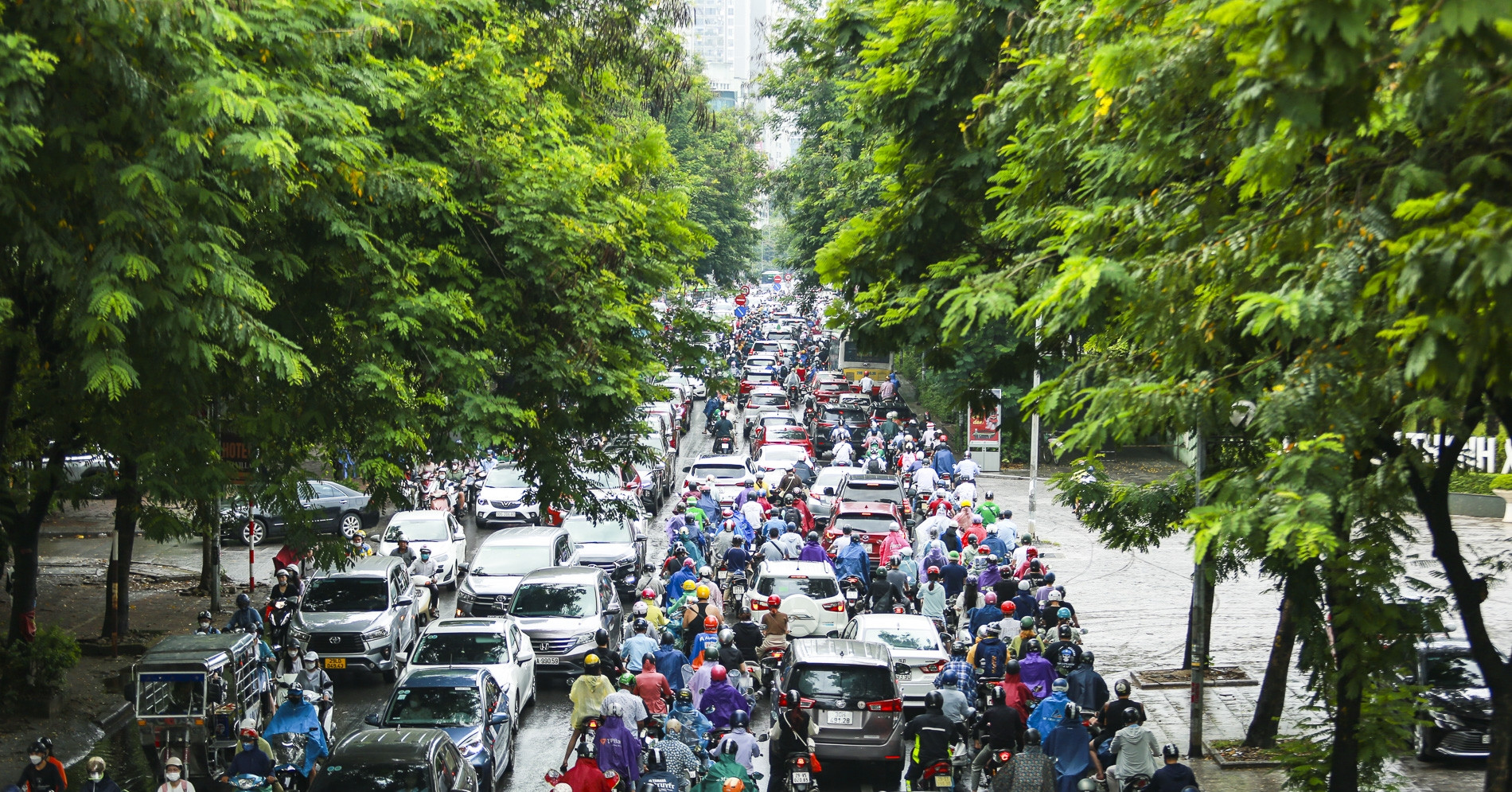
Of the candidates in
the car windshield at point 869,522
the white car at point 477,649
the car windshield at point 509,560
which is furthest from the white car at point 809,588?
the car windshield at point 869,522

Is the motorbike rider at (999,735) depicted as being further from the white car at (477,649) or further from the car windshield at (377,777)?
the white car at (477,649)

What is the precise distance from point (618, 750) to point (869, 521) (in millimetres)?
12797

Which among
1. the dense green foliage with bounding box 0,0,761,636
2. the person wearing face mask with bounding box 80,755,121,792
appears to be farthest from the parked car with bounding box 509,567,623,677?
the person wearing face mask with bounding box 80,755,121,792

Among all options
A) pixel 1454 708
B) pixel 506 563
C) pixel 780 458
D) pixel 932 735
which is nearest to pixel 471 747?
pixel 932 735

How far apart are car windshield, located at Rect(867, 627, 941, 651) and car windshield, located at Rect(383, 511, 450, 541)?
11.8m

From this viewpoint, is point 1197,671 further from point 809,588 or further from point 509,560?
point 509,560

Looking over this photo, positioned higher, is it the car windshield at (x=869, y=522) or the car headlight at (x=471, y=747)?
the car windshield at (x=869, y=522)


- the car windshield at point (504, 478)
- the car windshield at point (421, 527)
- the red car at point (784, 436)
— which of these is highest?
the red car at point (784, 436)

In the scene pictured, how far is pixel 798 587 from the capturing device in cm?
1972

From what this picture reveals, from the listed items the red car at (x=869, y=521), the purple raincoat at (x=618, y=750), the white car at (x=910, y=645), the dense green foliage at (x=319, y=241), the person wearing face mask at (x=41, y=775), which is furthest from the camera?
the red car at (x=869, y=521)

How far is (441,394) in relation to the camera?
16.1 metres

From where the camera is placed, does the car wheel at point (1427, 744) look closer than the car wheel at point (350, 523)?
Yes

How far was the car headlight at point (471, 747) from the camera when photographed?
1384 cm

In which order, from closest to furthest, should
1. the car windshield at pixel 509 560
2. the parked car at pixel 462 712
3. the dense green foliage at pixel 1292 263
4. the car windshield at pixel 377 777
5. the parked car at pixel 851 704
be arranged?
the dense green foliage at pixel 1292 263, the car windshield at pixel 377 777, the parked car at pixel 462 712, the parked car at pixel 851 704, the car windshield at pixel 509 560
